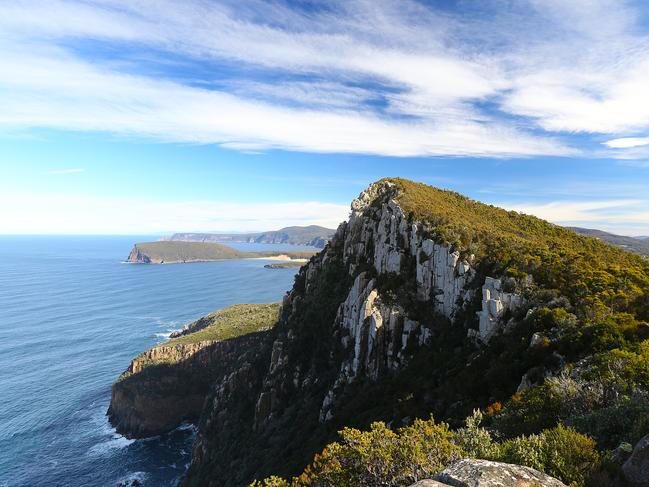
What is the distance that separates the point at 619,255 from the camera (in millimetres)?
47188

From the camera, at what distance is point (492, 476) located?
1101 cm

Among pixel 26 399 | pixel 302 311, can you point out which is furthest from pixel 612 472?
pixel 26 399

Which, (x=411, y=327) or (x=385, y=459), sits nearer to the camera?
(x=385, y=459)

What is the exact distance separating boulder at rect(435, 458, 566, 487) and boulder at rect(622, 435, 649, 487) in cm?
197

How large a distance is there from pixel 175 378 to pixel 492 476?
12338 centimetres

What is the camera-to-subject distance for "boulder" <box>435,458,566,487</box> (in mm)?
10805

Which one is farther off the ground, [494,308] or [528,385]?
[494,308]

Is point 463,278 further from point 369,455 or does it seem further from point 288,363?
point 288,363

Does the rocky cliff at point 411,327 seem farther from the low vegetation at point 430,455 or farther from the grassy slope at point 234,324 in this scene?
the grassy slope at point 234,324

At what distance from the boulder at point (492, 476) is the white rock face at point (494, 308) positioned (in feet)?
79.4

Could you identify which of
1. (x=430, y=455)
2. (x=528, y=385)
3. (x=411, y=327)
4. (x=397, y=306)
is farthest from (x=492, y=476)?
(x=397, y=306)

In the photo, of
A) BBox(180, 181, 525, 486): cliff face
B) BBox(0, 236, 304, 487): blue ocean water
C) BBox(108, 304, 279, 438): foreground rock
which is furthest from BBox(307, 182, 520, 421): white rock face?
BBox(0, 236, 304, 487): blue ocean water

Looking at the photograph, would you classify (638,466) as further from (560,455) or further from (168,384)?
(168,384)

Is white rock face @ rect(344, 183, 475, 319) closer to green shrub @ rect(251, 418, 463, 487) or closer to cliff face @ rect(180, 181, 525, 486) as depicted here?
cliff face @ rect(180, 181, 525, 486)
